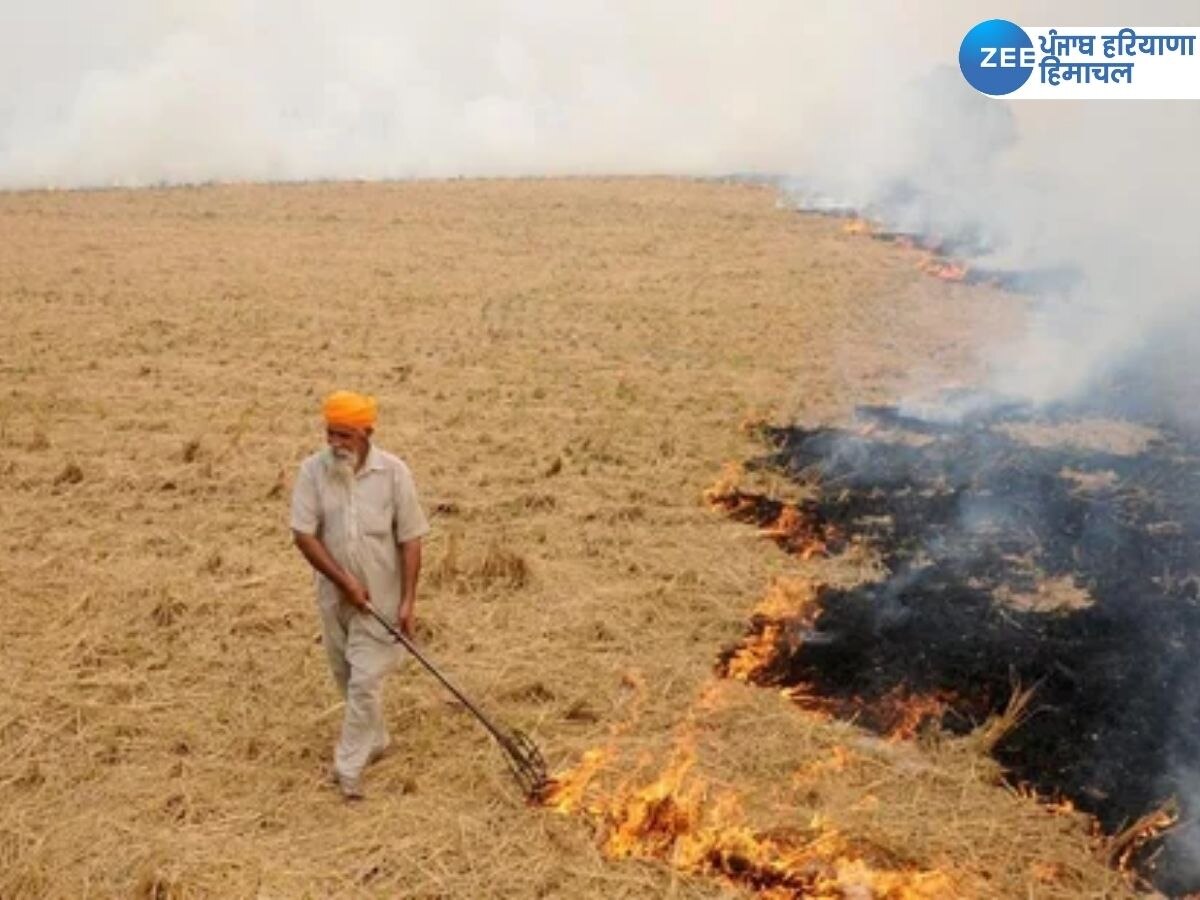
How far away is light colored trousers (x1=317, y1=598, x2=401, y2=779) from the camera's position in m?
5.19

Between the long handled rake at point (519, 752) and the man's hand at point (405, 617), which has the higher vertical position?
the man's hand at point (405, 617)

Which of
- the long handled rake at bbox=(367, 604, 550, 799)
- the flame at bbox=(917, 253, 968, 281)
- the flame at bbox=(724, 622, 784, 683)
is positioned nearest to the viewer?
the long handled rake at bbox=(367, 604, 550, 799)

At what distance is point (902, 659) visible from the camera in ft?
22.1

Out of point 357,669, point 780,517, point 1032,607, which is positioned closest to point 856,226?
A: point 780,517

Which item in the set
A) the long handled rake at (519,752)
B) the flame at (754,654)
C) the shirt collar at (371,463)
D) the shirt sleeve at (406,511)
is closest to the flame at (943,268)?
the flame at (754,654)

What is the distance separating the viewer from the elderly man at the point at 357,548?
5.03 m

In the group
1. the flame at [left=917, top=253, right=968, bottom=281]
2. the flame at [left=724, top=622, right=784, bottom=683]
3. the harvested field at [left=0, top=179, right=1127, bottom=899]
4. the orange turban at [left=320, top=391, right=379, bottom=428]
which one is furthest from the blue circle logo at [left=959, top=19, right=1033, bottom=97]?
the orange turban at [left=320, top=391, right=379, bottom=428]

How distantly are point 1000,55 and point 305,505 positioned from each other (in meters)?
24.0

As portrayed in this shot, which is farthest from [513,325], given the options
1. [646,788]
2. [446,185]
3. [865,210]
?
[446,185]

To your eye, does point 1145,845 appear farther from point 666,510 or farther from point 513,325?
point 513,325

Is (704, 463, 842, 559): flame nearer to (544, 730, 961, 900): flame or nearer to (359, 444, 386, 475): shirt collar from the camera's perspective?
(544, 730, 961, 900): flame

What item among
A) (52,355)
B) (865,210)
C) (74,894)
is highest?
(865,210)

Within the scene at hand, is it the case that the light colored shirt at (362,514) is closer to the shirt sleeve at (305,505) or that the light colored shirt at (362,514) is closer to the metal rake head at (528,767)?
the shirt sleeve at (305,505)

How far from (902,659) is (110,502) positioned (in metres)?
6.00
